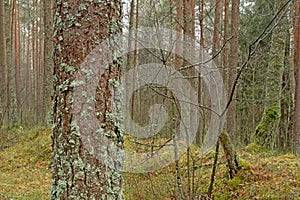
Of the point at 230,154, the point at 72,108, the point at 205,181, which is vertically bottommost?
the point at 205,181

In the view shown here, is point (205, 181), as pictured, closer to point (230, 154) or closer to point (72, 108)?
point (230, 154)

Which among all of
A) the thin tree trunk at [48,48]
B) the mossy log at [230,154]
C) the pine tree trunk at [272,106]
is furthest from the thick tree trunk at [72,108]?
the thin tree trunk at [48,48]

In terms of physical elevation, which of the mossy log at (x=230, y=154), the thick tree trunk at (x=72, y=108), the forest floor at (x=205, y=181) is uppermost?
the thick tree trunk at (x=72, y=108)

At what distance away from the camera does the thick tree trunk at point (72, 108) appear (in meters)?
1.75

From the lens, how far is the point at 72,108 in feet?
5.80

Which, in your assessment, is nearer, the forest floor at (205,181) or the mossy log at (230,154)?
the forest floor at (205,181)

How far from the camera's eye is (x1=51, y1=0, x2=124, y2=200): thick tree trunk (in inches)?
69.1

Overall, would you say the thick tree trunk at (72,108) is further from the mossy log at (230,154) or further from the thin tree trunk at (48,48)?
the thin tree trunk at (48,48)

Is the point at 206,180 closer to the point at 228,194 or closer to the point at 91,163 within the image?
the point at 228,194

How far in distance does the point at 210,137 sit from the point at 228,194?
0.68m

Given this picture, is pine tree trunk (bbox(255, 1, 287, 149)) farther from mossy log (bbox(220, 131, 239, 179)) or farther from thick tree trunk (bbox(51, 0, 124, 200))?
thick tree trunk (bbox(51, 0, 124, 200))

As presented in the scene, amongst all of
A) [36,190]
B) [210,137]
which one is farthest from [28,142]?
[210,137]

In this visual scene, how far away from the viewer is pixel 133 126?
6141 millimetres

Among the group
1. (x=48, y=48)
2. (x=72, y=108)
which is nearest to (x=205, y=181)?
(x=72, y=108)
